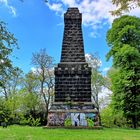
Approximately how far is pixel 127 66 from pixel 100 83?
49.5 ft

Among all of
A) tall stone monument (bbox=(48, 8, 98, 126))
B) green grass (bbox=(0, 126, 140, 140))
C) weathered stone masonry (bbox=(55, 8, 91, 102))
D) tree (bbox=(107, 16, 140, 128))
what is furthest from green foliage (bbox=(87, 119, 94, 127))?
tree (bbox=(107, 16, 140, 128))

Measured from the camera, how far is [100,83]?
50.2 m

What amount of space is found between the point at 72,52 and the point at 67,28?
7.50 feet

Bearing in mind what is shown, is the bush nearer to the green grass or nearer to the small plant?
the small plant

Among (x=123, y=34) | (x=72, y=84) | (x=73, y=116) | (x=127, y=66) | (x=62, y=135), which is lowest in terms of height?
(x=62, y=135)

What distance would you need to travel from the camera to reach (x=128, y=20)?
37.1 metres

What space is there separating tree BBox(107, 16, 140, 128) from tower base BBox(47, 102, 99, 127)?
771 centimetres

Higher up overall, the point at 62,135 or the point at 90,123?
the point at 90,123

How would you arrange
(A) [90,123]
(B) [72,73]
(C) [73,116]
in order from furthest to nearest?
1. (B) [72,73]
2. (C) [73,116]
3. (A) [90,123]

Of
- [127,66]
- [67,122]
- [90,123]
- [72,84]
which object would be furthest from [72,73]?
[127,66]

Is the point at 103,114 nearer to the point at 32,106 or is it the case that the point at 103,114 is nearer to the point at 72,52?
the point at 32,106

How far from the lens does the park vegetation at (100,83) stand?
34.5m

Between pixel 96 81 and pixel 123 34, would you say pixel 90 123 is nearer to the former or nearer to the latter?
pixel 123 34

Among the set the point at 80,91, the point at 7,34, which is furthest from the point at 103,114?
Result: the point at 7,34
